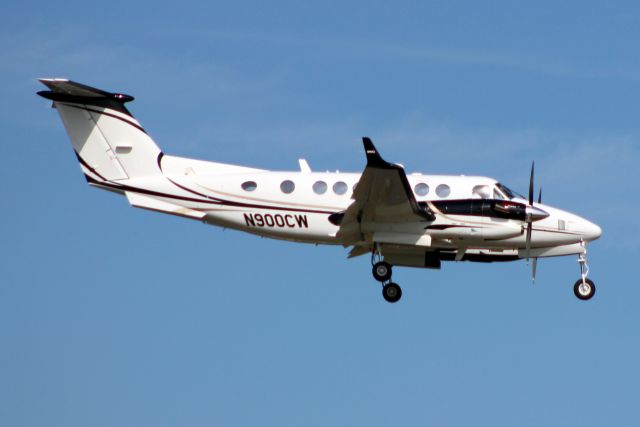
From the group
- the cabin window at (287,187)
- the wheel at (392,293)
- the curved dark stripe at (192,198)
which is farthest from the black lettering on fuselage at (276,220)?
the wheel at (392,293)

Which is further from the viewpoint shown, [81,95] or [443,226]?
[81,95]

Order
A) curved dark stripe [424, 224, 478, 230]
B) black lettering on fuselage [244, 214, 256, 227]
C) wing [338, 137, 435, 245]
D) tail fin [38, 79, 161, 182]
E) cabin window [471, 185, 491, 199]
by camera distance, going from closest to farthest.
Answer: wing [338, 137, 435, 245] → curved dark stripe [424, 224, 478, 230] → cabin window [471, 185, 491, 199] → black lettering on fuselage [244, 214, 256, 227] → tail fin [38, 79, 161, 182]

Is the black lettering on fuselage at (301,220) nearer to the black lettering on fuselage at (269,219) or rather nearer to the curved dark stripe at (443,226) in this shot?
the black lettering on fuselage at (269,219)

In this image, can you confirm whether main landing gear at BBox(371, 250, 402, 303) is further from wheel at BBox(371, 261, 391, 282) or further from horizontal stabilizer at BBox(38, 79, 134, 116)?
horizontal stabilizer at BBox(38, 79, 134, 116)

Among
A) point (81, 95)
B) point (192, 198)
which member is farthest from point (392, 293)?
point (81, 95)

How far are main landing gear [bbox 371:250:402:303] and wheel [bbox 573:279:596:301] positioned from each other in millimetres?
5158

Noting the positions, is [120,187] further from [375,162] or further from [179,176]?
[375,162]

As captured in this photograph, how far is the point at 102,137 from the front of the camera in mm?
29562

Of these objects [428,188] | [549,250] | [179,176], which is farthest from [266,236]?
[549,250]

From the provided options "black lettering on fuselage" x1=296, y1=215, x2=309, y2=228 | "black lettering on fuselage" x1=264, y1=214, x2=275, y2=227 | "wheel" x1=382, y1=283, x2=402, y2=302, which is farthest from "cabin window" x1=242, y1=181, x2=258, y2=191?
"wheel" x1=382, y1=283, x2=402, y2=302

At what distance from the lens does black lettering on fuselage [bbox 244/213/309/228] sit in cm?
2833

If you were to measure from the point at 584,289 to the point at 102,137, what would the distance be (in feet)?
49.1

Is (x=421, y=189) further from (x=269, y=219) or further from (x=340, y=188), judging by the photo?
(x=269, y=219)

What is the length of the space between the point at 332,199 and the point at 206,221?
3868 millimetres
